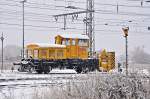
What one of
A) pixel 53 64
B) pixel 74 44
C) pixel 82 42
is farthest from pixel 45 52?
pixel 82 42

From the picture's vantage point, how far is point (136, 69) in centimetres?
898

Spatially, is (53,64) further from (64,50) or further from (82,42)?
(82,42)

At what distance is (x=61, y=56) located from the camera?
104ft

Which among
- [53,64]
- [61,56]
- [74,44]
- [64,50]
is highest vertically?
[74,44]

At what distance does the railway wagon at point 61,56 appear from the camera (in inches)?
1191

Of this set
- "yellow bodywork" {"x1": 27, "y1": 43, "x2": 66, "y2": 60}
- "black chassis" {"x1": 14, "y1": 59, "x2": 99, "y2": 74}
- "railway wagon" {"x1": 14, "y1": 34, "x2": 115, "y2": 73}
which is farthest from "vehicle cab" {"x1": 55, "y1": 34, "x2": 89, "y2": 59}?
"yellow bodywork" {"x1": 27, "y1": 43, "x2": 66, "y2": 60}

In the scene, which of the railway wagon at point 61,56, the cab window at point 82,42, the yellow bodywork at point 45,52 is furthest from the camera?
the cab window at point 82,42

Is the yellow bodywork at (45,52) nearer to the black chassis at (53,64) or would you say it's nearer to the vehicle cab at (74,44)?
the black chassis at (53,64)

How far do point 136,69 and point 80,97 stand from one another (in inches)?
55.7

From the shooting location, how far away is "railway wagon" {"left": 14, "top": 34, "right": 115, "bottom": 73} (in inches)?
1191

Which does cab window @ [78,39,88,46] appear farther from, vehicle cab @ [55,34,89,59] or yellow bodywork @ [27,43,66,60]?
yellow bodywork @ [27,43,66,60]

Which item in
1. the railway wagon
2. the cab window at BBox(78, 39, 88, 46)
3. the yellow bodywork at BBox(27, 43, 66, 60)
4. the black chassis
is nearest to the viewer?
the black chassis

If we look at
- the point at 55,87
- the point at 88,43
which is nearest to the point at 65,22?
the point at 88,43

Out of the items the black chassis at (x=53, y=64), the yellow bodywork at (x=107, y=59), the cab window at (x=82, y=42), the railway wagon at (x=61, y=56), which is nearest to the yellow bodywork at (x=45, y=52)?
the railway wagon at (x=61, y=56)
